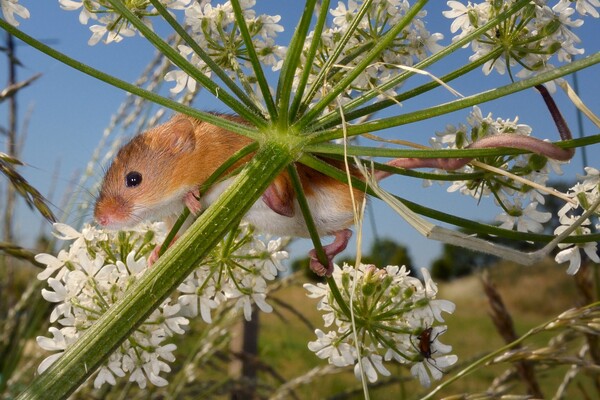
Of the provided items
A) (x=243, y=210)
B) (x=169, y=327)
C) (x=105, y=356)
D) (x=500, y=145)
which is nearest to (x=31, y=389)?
(x=105, y=356)

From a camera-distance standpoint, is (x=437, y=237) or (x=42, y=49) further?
(x=42, y=49)

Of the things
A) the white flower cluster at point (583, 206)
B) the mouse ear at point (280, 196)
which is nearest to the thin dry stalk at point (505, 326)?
the white flower cluster at point (583, 206)

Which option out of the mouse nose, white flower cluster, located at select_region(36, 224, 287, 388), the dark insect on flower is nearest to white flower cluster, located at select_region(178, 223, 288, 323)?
white flower cluster, located at select_region(36, 224, 287, 388)

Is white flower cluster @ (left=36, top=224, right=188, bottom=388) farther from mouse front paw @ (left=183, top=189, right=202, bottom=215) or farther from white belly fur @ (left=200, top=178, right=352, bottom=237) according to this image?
white belly fur @ (left=200, top=178, right=352, bottom=237)

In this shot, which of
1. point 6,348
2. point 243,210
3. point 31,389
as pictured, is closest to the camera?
point 31,389

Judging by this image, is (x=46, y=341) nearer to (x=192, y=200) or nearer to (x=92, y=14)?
(x=192, y=200)
